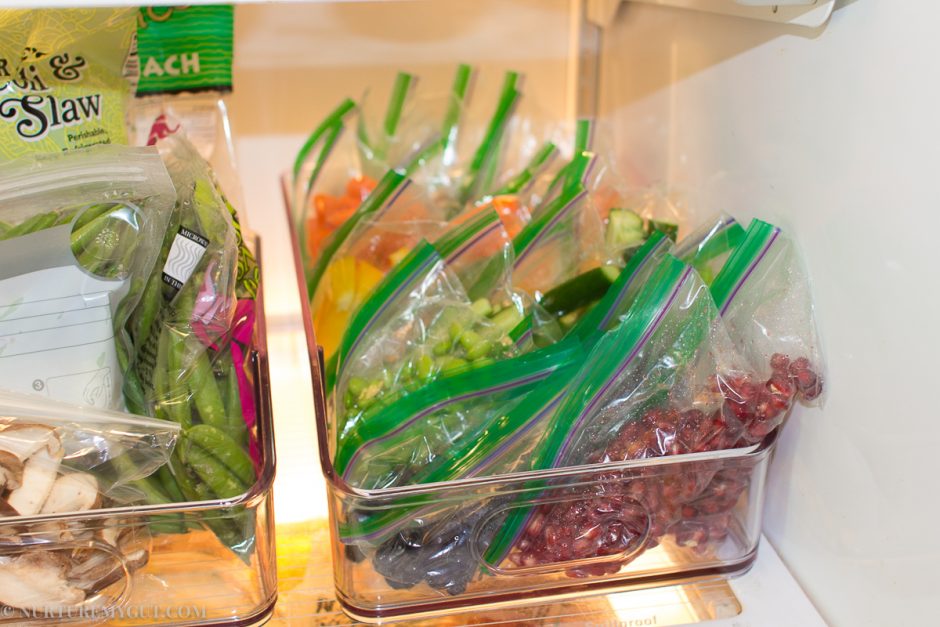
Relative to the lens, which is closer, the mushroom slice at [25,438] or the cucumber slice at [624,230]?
the mushroom slice at [25,438]

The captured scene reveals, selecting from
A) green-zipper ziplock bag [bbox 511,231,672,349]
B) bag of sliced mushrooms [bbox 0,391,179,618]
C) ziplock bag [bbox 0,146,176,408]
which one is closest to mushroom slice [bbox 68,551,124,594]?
bag of sliced mushrooms [bbox 0,391,179,618]

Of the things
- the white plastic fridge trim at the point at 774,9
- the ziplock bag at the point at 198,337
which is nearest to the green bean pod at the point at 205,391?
the ziplock bag at the point at 198,337

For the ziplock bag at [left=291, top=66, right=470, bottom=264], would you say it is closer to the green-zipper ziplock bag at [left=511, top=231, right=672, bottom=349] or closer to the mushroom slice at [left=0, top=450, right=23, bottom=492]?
A: the green-zipper ziplock bag at [left=511, top=231, right=672, bottom=349]

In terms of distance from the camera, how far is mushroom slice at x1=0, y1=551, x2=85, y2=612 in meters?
0.56

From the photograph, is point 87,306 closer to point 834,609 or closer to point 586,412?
point 586,412

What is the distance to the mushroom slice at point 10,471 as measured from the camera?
0.55m

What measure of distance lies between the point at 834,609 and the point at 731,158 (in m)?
0.39

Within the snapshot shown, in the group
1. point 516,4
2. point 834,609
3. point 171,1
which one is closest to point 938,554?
point 834,609

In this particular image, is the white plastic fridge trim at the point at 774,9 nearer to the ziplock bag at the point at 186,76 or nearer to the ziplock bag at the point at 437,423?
the ziplock bag at the point at 437,423

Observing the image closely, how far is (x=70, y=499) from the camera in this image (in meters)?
0.57

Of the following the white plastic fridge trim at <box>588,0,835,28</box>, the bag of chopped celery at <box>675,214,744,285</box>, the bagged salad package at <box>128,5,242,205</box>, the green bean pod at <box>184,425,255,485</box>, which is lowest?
the green bean pod at <box>184,425,255,485</box>

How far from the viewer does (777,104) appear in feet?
2.25

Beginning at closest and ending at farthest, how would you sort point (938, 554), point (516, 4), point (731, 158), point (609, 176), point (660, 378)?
point (938, 554) < point (660, 378) < point (731, 158) < point (609, 176) < point (516, 4)

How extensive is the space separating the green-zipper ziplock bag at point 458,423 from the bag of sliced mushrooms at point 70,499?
141mm
